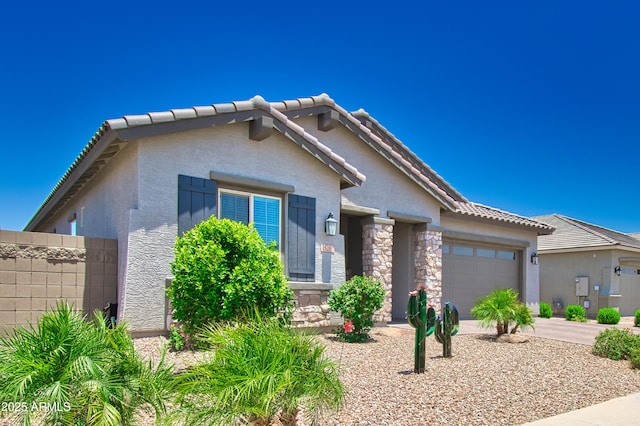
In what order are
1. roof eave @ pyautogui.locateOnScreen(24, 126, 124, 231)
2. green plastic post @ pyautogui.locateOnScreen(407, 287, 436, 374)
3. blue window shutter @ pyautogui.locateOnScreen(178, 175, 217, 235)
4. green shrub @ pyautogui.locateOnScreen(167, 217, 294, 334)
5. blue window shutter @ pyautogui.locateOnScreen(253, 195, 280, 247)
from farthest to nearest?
blue window shutter @ pyautogui.locateOnScreen(253, 195, 280, 247), blue window shutter @ pyautogui.locateOnScreen(178, 175, 217, 235), roof eave @ pyautogui.locateOnScreen(24, 126, 124, 231), green plastic post @ pyautogui.locateOnScreen(407, 287, 436, 374), green shrub @ pyautogui.locateOnScreen(167, 217, 294, 334)

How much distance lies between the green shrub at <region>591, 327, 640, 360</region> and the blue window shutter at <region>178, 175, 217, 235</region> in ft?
27.4

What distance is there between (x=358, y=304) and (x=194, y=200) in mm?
3883

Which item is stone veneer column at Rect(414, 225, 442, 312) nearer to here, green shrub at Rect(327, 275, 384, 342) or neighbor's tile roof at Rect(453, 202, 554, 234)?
neighbor's tile roof at Rect(453, 202, 554, 234)

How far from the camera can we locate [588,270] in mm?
22406

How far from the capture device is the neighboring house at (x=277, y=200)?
9.63m

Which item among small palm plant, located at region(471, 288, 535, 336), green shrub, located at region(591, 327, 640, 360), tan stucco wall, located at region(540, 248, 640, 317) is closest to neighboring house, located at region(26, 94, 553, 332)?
small palm plant, located at region(471, 288, 535, 336)

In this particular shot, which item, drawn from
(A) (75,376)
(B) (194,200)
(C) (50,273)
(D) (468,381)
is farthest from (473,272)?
(A) (75,376)

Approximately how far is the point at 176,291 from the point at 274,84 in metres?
8.44

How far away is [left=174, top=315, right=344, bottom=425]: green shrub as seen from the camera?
4.12m

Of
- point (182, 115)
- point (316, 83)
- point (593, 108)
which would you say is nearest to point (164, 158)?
point (182, 115)

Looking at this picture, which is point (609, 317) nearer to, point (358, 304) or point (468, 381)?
point (358, 304)

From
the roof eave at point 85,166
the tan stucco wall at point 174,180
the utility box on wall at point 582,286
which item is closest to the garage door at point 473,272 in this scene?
the utility box on wall at point 582,286

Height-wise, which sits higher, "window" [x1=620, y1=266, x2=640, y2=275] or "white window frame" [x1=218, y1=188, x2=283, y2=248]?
"white window frame" [x1=218, y1=188, x2=283, y2=248]

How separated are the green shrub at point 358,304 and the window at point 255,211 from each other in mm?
1773
